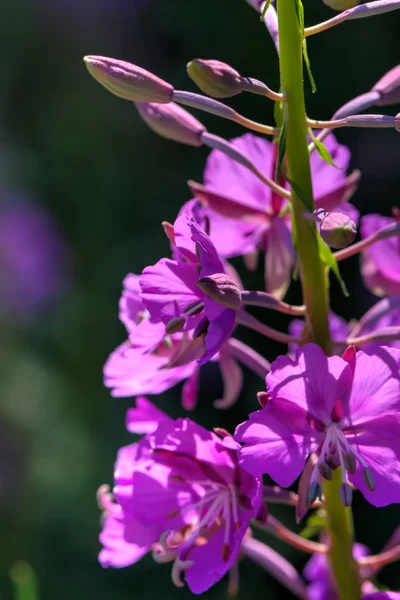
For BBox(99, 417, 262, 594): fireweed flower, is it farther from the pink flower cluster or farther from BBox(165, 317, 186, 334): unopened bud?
BBox(165, 317, 186, 334): unopened bud

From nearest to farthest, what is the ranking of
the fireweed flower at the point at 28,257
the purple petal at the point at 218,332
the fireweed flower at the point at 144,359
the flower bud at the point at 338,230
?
the flower bud at the point at 338,230, the purple petal at the point at 218,332, the fireweed flower at the point at 144,359, the fireweed flower at the point at 28,257

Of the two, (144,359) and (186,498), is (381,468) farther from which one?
(144,359)

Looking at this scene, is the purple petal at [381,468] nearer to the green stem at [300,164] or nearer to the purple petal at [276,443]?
the purple petal at [276,443]

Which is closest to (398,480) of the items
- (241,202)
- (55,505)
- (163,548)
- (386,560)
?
(386,560)

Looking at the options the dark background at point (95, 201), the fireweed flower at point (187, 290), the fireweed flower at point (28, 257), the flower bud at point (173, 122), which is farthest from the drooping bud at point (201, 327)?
the fireweed flower at point (28, 257)

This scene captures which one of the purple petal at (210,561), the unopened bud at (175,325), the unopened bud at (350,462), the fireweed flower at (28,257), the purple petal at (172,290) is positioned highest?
the purple petal at (172,290)

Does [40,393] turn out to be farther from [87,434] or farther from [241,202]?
[241,202]

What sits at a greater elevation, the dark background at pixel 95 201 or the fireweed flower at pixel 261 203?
the fireweed flower at pixel 261 203
